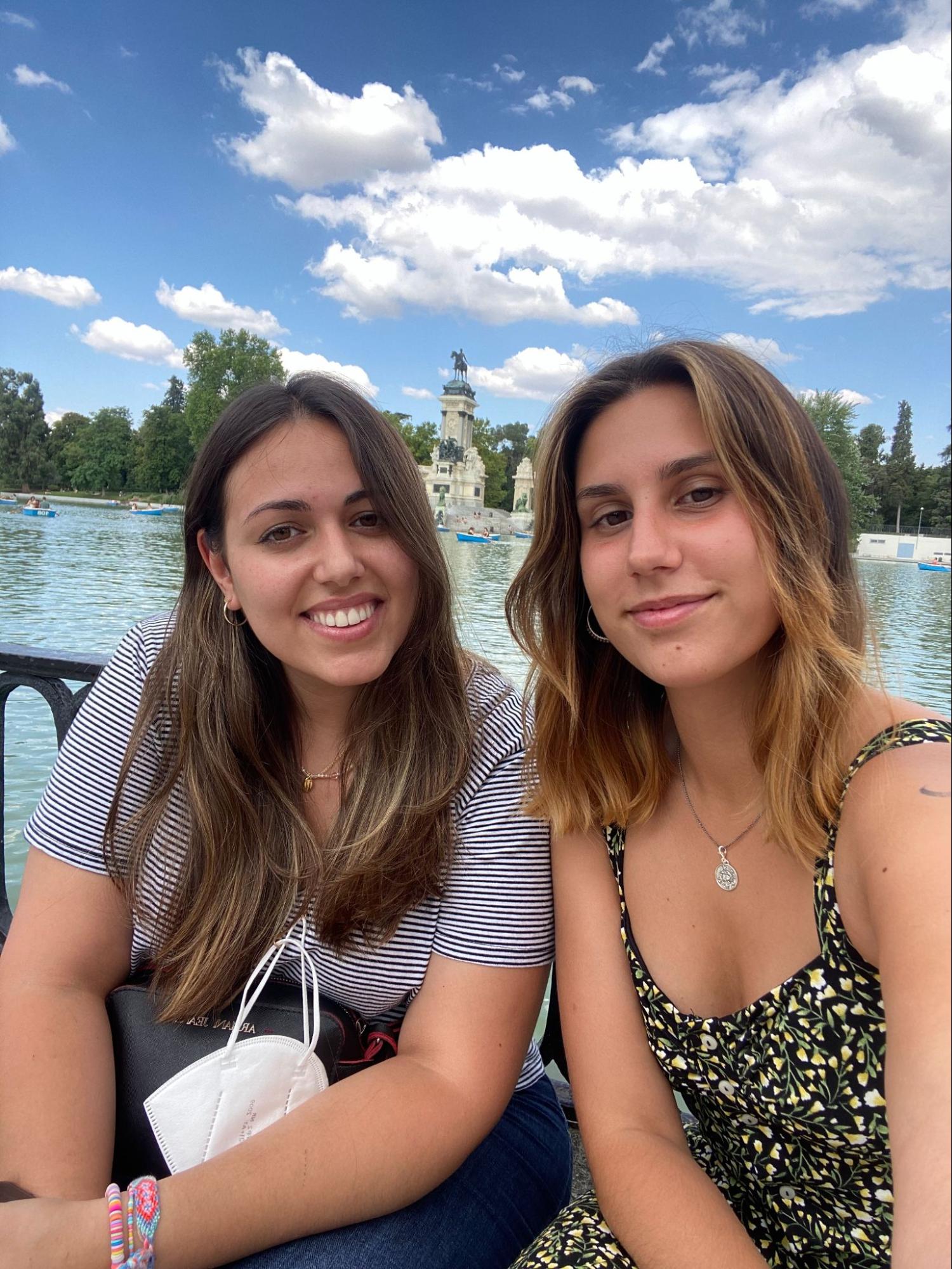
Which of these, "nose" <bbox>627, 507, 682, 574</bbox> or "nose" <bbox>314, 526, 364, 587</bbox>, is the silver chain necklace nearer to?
"nose" <bbox>627, 507, 682, 574</bbox>

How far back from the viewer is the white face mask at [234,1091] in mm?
1315

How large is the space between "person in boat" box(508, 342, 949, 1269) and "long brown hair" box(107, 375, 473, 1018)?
26 centimetres

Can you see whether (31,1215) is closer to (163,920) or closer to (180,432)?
(163,920)

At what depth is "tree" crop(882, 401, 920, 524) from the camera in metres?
42.1

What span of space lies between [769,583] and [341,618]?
2.37 ft

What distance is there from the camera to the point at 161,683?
1.66 meters

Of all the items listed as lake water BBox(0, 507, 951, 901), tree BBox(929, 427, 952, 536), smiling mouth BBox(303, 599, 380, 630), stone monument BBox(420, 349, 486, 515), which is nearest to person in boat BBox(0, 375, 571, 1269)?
smiling mouth BBox(303, 599, 380, 630)

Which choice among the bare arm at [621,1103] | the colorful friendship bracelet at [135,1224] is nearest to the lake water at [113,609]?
the bare arm at [621,1103]

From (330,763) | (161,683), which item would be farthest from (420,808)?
(161,683)

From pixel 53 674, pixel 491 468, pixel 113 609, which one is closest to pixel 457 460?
pixel 491 468

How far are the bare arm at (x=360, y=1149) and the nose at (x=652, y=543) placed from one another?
70cm

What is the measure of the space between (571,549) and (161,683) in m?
0.83

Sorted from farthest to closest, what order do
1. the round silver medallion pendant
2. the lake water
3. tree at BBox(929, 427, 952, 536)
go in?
1. tree at BBox(929, 427, 952, 536)
2. the lake water
3. the round silver medallion pendant

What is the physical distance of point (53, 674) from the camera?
86.1 inches
